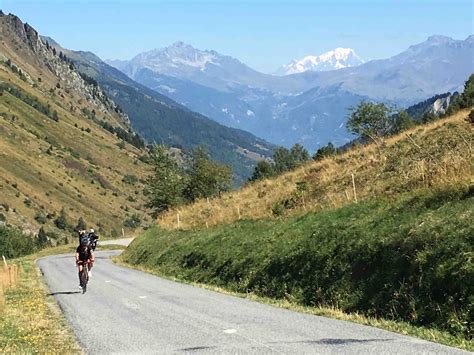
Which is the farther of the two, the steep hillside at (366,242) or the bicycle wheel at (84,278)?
the bicycle wheel at (84,278)

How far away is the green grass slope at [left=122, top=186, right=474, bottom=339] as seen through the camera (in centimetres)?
1175

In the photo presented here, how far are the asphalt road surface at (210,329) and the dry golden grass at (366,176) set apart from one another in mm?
6889

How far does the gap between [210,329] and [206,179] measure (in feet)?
216

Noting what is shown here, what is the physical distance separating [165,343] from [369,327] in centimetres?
427

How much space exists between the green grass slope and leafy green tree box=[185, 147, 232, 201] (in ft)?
171

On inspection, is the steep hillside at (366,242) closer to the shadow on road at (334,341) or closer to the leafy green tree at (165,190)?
the shadow on road at (334,341)

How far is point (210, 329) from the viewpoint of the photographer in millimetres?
12320

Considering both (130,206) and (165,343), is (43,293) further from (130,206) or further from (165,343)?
(130,206)

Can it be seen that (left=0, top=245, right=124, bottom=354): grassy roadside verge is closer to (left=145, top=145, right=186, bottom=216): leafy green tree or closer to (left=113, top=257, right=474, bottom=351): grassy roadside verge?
(left=113, top=257, right=474, bottom=351): grassy roadside verge

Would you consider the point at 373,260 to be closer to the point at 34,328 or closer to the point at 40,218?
the point at 34,328

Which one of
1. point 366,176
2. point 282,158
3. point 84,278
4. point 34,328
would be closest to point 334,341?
point 34,328

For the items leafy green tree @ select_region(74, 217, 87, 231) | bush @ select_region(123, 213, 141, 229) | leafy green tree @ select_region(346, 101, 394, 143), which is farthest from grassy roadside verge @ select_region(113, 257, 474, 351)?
bush @ select_region(123, 213, 141, 229)

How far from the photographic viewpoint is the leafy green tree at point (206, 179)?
77.6 m

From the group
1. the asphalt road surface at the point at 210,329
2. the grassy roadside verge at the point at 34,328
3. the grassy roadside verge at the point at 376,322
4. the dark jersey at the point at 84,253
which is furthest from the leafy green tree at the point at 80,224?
the grassy roadside verge at the point at 376,322
